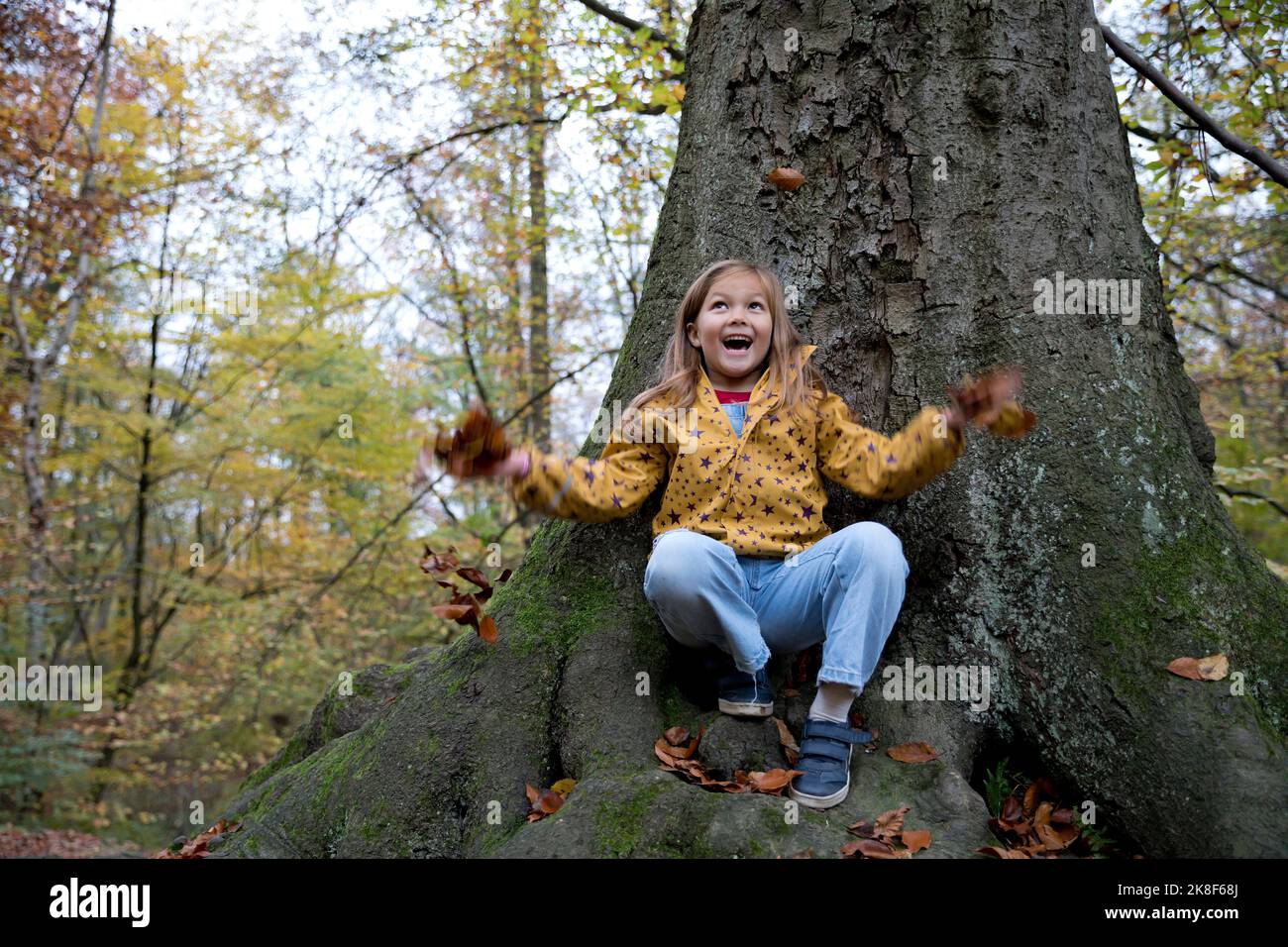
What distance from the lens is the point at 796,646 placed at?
2750 mm

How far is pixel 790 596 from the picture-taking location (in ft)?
8.56

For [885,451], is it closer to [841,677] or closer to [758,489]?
[758,489]

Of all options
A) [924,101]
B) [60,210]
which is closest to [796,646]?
[924,101]

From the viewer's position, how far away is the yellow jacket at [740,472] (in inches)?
105

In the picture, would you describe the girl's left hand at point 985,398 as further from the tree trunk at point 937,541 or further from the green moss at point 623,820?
the green moss at point 623,820

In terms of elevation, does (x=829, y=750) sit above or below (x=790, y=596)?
below

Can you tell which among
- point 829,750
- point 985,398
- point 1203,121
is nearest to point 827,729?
point 829,750

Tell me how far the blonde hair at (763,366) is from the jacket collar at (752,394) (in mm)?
15

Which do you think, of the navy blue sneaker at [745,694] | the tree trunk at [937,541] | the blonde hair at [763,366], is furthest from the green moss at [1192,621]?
the blonde hair at [763,366]

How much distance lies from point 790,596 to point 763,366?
873 millimetres

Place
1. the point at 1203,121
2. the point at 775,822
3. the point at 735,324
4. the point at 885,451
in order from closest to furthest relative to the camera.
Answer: the point at 775,822, the point at 885,451, the point at 735,324, the point at 1203,121

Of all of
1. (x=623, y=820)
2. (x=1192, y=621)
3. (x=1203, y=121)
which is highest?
(x=1203, y=121)
